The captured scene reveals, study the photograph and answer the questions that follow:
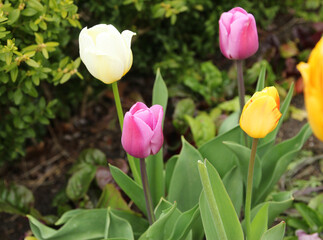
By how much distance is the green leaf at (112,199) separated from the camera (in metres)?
1.71

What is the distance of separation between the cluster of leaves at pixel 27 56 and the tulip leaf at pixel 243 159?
2.04 feet

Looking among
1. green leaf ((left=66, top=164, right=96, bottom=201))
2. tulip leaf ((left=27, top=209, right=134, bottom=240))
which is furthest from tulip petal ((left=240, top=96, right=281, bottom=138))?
green leaf ((left=66, top=164, right=96, bottom=201))

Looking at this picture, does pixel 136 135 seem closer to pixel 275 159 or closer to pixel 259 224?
pixel 259 224

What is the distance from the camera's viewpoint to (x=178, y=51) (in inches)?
109

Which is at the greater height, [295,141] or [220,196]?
[220,196]

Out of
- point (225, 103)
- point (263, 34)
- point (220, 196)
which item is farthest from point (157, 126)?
point (263, 34)

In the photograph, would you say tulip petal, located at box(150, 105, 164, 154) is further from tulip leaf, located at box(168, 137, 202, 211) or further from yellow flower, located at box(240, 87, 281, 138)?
tulip leaf, located at box(168, 137, 202, 211)

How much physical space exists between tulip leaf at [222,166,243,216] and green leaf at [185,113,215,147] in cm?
51

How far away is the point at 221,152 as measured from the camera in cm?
158

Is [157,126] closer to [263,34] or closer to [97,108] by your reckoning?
[97,108]

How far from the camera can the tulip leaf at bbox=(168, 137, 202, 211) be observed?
1.52 metres

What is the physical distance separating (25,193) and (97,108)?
2.92ft

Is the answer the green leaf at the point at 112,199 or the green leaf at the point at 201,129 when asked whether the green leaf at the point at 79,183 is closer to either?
the green leaf at the point at 112,199

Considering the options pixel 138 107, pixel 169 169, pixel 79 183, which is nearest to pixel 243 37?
pixel 138 107
